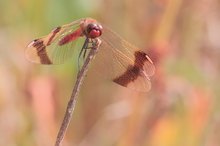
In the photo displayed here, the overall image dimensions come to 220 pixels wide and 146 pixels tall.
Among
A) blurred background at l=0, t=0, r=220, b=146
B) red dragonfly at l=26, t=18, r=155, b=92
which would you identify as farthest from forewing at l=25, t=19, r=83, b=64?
blurred background at l=0, t=0, r=220, b=146

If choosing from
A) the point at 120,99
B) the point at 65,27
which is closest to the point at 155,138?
the point at 120,99

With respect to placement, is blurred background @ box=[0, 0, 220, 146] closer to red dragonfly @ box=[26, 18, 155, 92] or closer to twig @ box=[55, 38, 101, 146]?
red dragonfly @ box=[26, 18, 155, 92]

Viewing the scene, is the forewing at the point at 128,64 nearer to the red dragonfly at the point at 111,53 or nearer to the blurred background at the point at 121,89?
the red dragonfly at the point at 111,53

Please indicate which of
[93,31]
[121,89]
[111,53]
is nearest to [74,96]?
[93,31]

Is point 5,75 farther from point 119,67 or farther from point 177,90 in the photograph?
point 119,67

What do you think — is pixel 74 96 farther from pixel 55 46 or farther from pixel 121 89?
pixel 121 89

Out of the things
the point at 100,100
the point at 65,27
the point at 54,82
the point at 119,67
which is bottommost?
the point at 100,100

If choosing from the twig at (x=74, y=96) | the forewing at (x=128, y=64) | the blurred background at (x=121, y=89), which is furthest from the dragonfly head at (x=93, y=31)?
the blurred background at (x=121, y=89)
